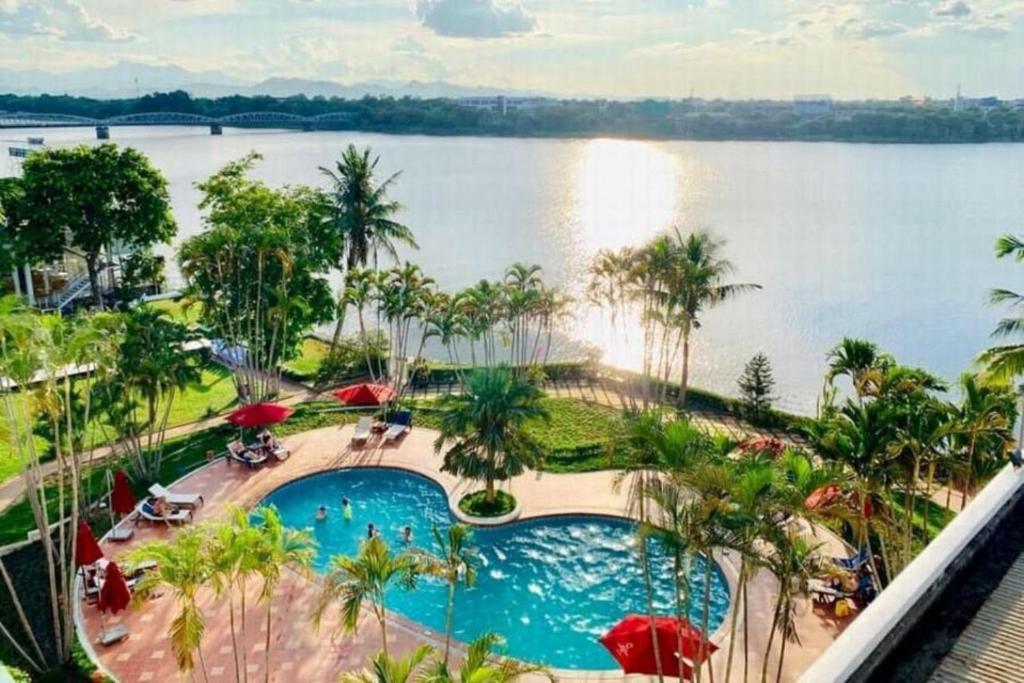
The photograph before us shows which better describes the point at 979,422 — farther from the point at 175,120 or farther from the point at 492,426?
the point at 175,120

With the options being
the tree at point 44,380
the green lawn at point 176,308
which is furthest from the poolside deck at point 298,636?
the green lawn at point 176,308

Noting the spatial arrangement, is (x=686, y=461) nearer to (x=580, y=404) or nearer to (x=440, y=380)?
(x=580, y=404)

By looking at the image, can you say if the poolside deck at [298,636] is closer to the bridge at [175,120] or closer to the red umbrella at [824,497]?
the red umbrella at [824,497]

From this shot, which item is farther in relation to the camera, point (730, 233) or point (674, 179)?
point (674, 179)

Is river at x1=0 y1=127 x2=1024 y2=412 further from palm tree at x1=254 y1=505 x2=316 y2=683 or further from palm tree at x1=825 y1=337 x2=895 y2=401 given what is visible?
palm tree at x1=254 y1=505 x2=316 y2=683

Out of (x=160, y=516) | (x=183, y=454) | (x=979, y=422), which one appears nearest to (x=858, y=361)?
(x=979, y=422)

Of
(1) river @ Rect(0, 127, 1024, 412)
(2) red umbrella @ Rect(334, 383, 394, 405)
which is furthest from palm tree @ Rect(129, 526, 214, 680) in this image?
(1) river @ Rect(0, 127, 1024, 412)

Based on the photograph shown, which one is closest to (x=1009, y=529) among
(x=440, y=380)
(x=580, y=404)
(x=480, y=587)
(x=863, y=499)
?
(x=863, y=499)
